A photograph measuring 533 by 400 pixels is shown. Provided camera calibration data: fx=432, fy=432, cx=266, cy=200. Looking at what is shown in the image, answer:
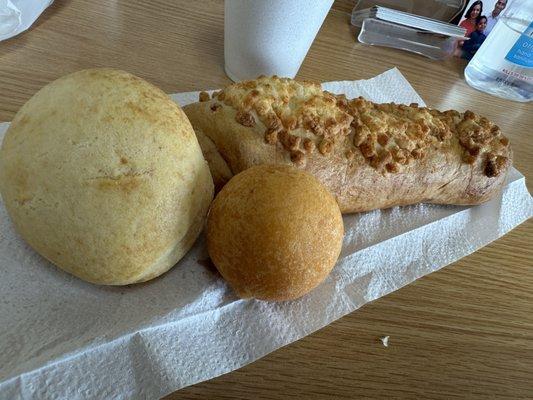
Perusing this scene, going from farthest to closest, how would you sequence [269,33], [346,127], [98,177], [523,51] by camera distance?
[523,51] → [269,33] → [346,127] → [98,177]

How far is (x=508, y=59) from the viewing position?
1086 mm

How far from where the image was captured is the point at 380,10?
115 centimetres

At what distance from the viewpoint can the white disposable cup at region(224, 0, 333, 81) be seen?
2.50 feet

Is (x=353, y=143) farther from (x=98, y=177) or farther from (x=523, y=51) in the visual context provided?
(x=523, y=51)

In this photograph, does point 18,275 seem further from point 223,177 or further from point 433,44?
point 433,44

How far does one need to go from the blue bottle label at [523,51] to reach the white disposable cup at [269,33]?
20.9 inches

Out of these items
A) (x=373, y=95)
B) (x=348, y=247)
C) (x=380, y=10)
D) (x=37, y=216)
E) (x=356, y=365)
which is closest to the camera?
(x=37, y=216)

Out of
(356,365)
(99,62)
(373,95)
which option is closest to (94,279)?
(356,365)

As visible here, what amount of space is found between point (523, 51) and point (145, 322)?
41.2 inches

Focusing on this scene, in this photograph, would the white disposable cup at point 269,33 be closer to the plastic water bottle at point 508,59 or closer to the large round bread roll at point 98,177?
the large round bread roll at point 98,177

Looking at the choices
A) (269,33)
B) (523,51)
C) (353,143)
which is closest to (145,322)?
(353,143)

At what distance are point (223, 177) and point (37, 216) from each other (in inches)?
9.8

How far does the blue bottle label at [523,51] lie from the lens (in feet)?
3.29

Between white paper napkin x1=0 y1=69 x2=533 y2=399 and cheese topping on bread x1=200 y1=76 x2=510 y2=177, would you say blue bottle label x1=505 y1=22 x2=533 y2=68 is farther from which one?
white paper napkin x1=0 y1=69 x2=533 y2=399
